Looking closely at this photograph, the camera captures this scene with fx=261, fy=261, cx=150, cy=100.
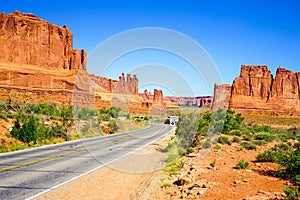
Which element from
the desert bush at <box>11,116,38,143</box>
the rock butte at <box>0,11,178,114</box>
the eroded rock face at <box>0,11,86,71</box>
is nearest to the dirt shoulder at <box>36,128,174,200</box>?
the desert bush at <box>11,116,38,143</box>

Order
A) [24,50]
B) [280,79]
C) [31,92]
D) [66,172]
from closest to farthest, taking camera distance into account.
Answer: [66,172] → [31,92] → [24,50] → [280,79]

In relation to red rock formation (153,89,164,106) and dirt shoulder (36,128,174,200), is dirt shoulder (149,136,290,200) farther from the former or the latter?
red rock formation (153,89,164,106)

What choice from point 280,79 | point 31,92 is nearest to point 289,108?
point 280,79

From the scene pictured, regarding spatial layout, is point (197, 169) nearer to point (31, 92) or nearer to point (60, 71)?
point (31, 92)

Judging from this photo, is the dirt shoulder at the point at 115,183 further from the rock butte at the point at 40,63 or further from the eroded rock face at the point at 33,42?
the eroded rock face at the point at 33,42

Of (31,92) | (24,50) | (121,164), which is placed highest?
(24,50)

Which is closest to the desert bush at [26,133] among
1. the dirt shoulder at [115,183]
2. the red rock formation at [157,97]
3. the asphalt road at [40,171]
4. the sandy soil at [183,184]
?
the asphalt road at [40,171]

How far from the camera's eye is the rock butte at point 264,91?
114 m

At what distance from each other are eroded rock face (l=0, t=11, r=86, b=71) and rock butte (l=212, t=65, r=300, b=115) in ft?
228

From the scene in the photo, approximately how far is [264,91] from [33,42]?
98.7 m

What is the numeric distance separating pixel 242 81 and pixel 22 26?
95.3 metres

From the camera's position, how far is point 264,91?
4754 inches

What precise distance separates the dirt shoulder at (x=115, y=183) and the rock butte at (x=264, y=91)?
343 feet

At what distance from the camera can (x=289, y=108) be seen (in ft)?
370
